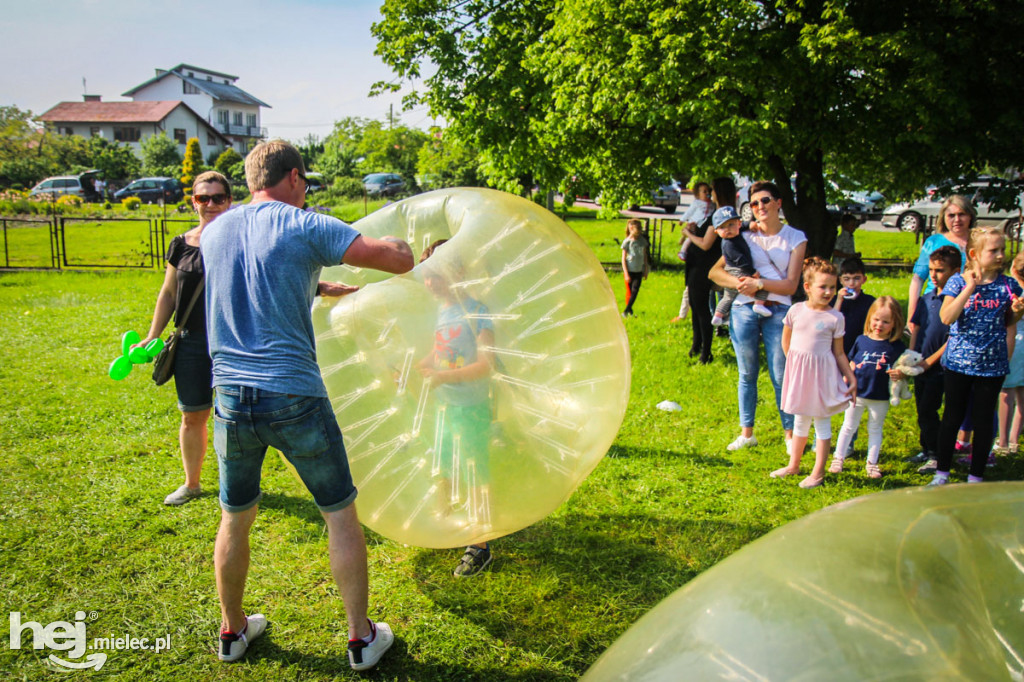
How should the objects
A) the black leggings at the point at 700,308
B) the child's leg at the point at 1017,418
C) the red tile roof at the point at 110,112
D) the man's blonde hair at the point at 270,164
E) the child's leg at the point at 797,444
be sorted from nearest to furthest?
the man's blonde hair at the point at 270,164
the child's leg at the point at 797,444
the child's leg at the point at 1017,418
the black leggings at the point at 700,308
the red tile roof at the point at 110,112

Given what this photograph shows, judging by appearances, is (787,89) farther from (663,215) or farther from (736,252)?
(663,215)

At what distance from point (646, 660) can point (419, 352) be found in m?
1.92

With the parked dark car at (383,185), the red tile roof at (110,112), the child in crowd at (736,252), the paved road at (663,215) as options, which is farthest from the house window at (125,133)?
the child in crowd at (736,252)

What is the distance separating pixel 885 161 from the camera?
8.22m

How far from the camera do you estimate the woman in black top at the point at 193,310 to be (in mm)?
4172

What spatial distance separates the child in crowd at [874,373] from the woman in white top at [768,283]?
1.33 ft

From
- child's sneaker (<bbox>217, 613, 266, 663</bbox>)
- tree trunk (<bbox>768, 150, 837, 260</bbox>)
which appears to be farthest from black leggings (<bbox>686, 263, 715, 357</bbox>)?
child's sneaker (<bbox>217, 613, 266, 663</bbox>)

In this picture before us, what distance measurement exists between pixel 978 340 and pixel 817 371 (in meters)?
0.96

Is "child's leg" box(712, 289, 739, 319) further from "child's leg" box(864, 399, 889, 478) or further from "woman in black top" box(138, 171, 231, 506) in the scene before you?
"woman in black top" box(138, 171, 231, 506)

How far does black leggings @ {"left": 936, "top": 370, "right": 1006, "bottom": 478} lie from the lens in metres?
4.43

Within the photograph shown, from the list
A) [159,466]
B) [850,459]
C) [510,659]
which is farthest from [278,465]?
[850,459]

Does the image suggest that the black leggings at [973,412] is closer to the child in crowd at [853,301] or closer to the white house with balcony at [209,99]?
the child in crowd at [853,301]

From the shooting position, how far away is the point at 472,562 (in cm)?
362

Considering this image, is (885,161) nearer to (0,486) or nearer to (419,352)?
(419,352)
